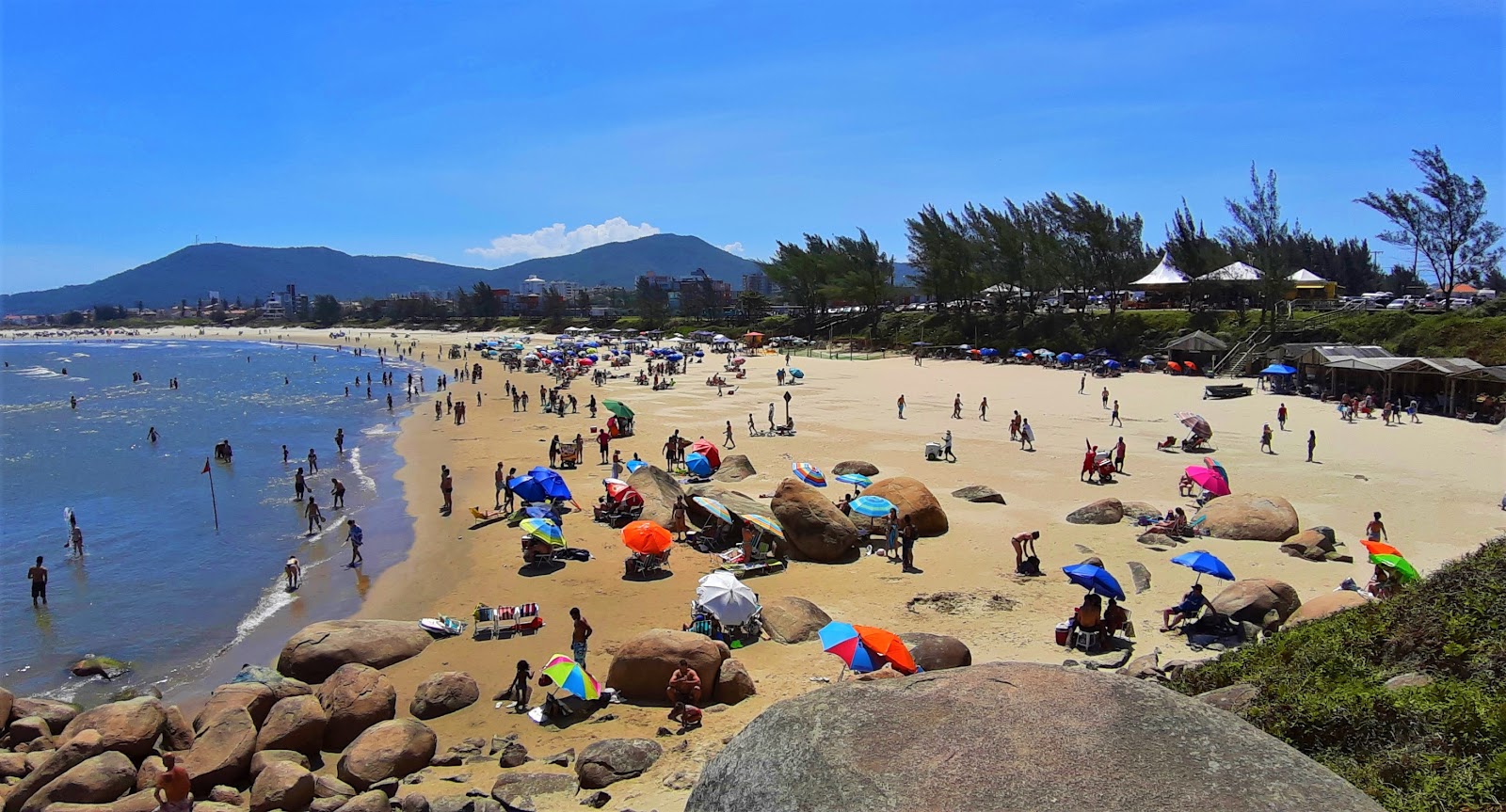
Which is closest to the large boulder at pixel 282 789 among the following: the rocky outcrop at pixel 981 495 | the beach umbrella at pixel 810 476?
the beach umbrella at pixel 810 476


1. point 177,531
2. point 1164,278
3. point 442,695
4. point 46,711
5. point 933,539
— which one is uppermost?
point 1164,278

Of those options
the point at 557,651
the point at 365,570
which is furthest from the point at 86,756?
the point at 365,570

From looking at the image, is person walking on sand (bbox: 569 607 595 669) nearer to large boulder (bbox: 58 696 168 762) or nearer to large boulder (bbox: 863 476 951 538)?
large boulder (bbox: 58 696 168 762)

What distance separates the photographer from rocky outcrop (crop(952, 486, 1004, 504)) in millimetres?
19469

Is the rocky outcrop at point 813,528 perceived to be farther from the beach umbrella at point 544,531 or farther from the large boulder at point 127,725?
the large boulder at point 127,725

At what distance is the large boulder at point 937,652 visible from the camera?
9.98 metres

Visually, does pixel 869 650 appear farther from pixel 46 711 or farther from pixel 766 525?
pixel 46 711

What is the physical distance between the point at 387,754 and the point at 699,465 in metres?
13.5

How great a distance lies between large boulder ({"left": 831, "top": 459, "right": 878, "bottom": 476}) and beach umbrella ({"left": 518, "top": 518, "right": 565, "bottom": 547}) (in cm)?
867

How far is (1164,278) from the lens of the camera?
181 ft

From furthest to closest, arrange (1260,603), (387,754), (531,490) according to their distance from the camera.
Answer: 1. (531,490)
2. (1260,603)
3. (387,754)

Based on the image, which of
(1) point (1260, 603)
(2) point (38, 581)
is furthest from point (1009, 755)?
(2) point (38, 581)

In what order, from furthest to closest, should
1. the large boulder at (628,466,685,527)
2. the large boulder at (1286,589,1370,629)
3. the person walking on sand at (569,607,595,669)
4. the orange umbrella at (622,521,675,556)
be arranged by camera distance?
the large boulder at (628,466,685,527) → the orange umbrella at (622,521,675,556) → the person walking on sand at (569,607,595,669) → the large boulder at (1286,589,1370,629)

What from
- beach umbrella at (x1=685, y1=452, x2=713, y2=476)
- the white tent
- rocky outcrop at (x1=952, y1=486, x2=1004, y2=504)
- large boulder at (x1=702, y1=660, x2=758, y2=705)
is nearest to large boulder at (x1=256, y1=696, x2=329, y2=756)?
large boulder at (x1=702, y1=660, x2=758, y2=705)
